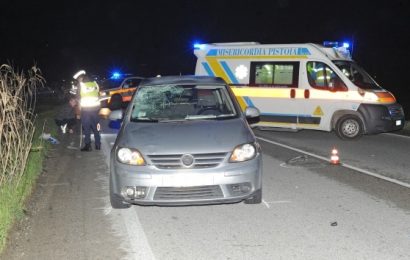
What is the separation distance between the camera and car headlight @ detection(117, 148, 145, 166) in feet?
19.1

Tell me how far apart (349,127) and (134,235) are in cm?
845

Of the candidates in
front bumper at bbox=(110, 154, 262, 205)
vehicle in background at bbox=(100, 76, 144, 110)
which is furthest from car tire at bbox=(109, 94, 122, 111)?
front bumper at bbox=(110, 154, 262, 205)

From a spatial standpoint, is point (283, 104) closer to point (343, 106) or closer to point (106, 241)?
point (343, 106)

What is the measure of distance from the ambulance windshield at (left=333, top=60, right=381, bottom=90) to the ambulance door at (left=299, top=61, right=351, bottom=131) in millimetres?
267

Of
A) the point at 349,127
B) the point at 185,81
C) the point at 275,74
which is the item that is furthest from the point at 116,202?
the point at 275,74

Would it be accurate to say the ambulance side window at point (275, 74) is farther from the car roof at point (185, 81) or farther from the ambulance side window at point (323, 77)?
the car roof at point (185, 81)

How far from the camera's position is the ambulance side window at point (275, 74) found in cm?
1344

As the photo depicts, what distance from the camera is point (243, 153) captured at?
5.92 metres

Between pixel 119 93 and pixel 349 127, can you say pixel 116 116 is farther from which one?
pixel 119 93

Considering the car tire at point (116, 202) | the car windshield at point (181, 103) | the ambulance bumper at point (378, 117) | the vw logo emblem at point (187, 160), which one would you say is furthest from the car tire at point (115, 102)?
the vw logo emblem at point (187, 160)

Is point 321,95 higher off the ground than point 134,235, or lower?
higher

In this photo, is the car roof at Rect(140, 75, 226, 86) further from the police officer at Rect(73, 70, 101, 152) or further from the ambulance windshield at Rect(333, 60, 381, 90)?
the ambulance windshield at Rect(333, 60, 381, 90)

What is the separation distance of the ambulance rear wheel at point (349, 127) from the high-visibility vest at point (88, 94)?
19.1ft

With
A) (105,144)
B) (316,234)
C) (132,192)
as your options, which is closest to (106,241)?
(132,192)
